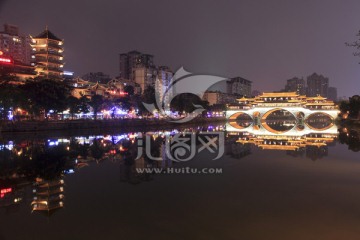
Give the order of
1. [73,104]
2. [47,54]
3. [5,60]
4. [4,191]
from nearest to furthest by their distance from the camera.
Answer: [4,191], [5,60], [73,104], [47,54]

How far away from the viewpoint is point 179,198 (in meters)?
11.3

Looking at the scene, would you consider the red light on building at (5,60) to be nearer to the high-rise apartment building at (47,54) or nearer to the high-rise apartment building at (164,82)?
the high-rise apartment building at (47,54)

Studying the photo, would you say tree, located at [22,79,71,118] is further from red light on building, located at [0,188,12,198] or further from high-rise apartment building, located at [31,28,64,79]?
red light on building, located at [0,188,12,198]

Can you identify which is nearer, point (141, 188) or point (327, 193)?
point (327, 193)

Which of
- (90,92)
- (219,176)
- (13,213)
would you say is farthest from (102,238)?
(90,92)

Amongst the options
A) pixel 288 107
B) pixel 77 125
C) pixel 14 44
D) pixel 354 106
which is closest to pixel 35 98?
pixel 77 125

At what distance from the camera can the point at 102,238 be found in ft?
→ 25.6

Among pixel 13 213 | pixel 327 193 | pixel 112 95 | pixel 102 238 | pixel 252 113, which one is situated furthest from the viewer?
pixel 252 113

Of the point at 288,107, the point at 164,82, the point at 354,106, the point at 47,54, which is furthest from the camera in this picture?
the point at 164,82

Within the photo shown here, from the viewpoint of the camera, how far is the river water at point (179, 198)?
27.2 feet

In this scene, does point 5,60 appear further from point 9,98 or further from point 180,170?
point 180,170

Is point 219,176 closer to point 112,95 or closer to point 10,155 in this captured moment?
point 10,155

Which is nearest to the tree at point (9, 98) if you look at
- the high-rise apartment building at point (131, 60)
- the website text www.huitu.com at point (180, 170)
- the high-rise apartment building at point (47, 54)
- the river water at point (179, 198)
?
the river water at point (179, 198)

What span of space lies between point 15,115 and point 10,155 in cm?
2337
